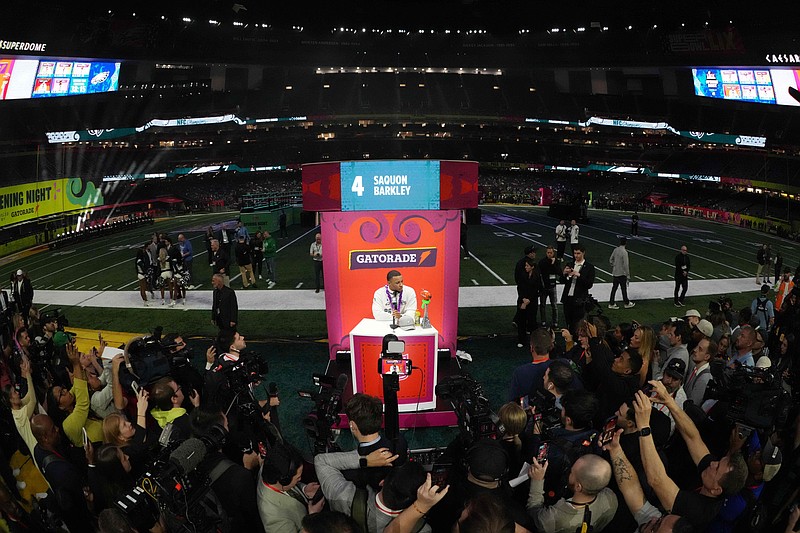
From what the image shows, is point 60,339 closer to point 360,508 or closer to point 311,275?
point 360,508

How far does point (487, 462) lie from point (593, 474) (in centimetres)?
61

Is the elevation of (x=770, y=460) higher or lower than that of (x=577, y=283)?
lower

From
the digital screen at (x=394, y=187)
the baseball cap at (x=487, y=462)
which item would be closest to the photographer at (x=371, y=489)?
the baseball cap at (x=487, y=462)

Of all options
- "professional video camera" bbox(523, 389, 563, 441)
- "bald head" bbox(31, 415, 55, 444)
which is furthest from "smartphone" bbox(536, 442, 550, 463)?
"bald head" bbox(31, 415, 55, 444)

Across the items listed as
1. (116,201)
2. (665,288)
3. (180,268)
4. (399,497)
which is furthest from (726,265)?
(116,201)

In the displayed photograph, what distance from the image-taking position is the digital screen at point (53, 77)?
34438 mm

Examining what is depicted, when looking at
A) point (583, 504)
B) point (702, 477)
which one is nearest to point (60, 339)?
point (583, 504)

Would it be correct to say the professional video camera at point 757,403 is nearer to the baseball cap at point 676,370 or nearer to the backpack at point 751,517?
the backpack at point 751,517

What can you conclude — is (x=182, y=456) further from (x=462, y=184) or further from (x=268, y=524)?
(x=462, y=184)

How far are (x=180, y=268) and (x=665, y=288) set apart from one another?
14.0 metres

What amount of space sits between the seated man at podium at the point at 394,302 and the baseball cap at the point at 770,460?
A: 5.03m

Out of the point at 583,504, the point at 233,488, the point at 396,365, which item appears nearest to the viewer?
the point at 583,504

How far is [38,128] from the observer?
4175 centimetres

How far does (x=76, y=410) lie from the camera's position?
4992 millimetres
